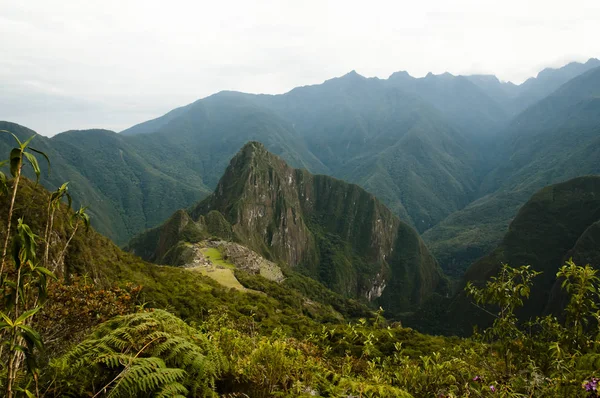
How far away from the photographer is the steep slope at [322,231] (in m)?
125

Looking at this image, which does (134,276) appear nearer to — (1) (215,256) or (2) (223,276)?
(2) (223,276)

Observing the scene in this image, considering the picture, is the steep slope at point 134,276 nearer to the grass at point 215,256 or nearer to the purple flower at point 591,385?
the purple flower at point 591,385

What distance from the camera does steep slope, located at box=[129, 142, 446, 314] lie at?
12481cm

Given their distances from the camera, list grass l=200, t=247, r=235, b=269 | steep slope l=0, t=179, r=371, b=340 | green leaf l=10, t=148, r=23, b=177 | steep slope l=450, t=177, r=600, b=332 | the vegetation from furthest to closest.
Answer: steep slope l=450, t=177, r=600, b=332 → grass l=200, t=247, r=235, b=269 → steep slope l=0, t=179, r=371, b=340 → the vegetation → green leaf l=10, t=148, r=23, b=177

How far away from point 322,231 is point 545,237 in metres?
94.9

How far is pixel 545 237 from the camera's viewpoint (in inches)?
5079

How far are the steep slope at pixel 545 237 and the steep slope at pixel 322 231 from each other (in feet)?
148

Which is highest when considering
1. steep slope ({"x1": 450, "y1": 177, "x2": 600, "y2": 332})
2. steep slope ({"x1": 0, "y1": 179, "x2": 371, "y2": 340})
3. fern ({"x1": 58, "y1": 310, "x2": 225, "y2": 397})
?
fern ({"x1": 58, "y1": 310, "x2": 225, "y2": 397})

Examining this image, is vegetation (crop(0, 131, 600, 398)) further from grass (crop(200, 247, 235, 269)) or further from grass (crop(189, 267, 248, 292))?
grass (crop(200, 247, 235, 269))

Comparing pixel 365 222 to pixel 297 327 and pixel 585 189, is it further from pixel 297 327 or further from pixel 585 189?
pixel 297 327

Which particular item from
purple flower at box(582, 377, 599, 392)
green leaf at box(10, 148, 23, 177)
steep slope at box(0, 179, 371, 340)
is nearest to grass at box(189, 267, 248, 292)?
steep slope at box(0, 179, 371, 340)

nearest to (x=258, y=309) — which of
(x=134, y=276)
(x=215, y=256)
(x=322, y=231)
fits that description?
(x=134, y=276)

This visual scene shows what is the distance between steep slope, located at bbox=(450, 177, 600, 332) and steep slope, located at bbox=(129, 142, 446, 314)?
4497cm

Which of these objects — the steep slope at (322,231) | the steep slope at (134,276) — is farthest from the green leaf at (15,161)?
the steep slope at (322,231)
